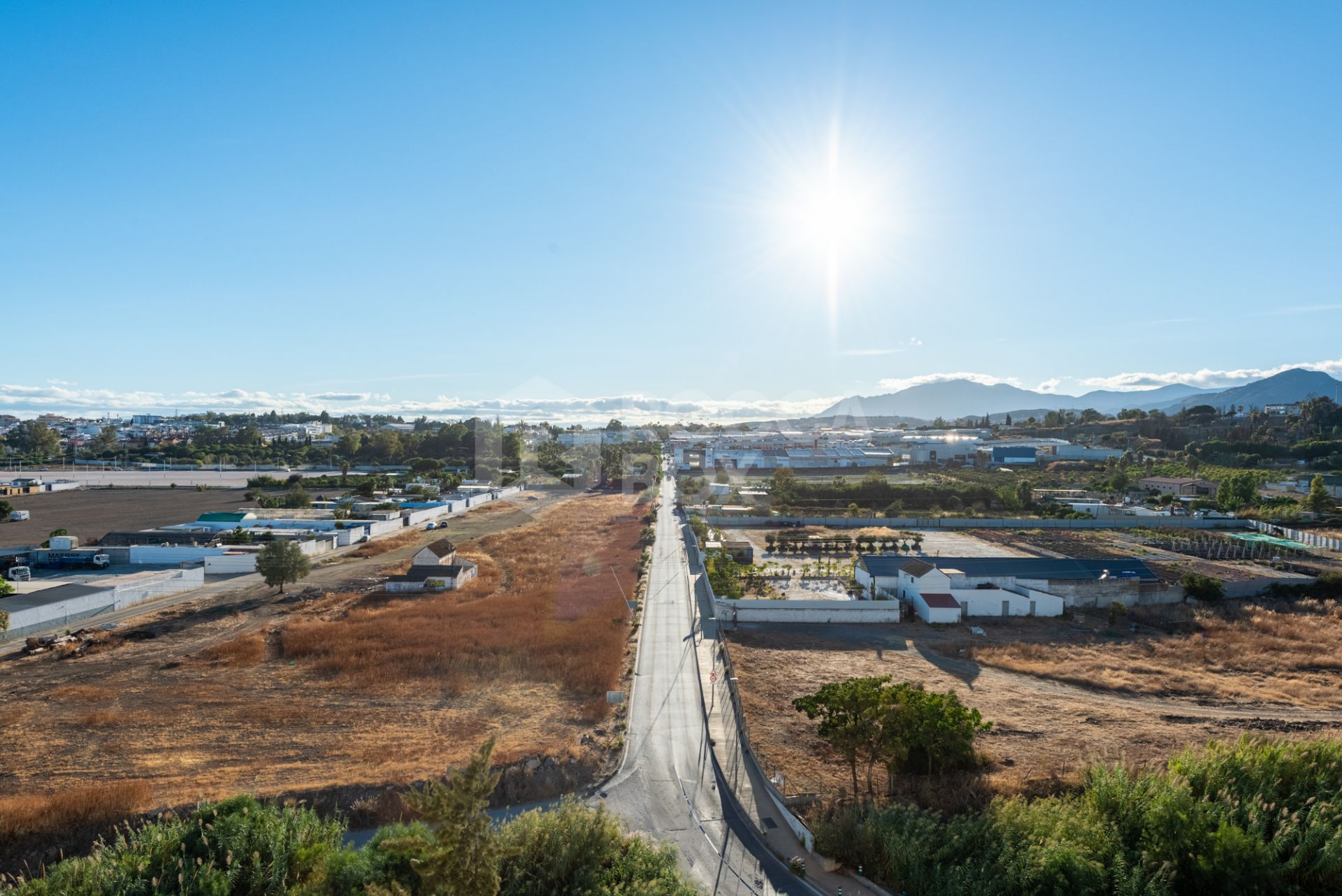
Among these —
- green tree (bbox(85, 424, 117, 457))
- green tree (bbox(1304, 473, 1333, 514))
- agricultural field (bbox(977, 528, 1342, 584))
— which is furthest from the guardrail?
green tree (bbox(85, 424, 117, 457))

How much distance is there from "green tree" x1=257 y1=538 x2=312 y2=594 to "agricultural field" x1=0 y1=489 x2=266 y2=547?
57.7 ft

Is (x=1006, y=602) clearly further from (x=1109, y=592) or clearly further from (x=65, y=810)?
→ (x=65, y=810)

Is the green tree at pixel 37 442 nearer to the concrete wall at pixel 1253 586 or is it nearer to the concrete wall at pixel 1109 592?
the concrete wall at pixel 1109 592

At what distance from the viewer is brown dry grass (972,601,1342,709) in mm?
18938

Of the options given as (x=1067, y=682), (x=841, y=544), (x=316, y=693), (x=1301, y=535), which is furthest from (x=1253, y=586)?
(x=316, y=693)

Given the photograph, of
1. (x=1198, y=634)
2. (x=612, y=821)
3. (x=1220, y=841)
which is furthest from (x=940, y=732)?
(x=1198, y=634)

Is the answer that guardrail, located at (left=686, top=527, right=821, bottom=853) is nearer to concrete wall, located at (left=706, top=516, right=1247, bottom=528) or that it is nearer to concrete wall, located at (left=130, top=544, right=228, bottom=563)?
concrete wall, located at (left=706, top=516, right=1247, bottom=528)

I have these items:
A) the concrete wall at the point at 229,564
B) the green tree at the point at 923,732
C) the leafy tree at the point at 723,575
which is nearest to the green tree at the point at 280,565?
the concrete wall at the point at 229,564

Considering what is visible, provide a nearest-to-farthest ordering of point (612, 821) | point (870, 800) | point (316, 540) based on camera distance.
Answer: point (612, 821) < point (870, 800) < point (316, 540)

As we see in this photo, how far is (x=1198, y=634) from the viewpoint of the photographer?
2389 centimetres

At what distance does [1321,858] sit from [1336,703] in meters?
13.3

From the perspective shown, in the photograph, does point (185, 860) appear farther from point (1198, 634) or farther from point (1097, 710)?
point (1198, 634)

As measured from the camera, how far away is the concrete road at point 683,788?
33.4 ft

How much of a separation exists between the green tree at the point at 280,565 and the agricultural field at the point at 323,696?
2.71 feet
